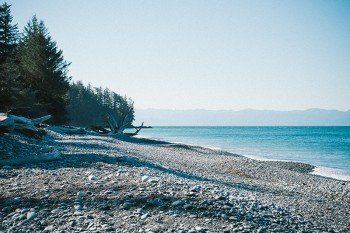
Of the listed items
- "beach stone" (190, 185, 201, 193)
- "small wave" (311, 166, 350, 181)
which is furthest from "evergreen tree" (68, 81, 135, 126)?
"beach stone" (190, 185, 201, 193)

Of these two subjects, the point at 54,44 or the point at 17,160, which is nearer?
the point at 17,160

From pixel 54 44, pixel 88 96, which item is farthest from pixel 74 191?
pixel 88 96

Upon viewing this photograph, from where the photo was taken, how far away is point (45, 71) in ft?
121

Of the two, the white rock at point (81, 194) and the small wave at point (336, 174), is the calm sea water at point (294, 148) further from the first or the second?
the white rock at point (81, 194)

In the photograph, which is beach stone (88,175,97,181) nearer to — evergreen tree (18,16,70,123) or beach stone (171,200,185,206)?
beach stone (171,200,185,206)

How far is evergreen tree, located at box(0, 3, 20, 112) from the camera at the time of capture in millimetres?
22984

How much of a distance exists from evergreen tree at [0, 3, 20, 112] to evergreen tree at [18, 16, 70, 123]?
2.29 m

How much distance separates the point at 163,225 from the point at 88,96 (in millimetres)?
106049

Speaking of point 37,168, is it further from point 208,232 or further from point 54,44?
point 54,44

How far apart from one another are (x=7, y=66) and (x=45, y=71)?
13193mm

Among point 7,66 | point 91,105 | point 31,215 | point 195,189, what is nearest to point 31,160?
point 31,215

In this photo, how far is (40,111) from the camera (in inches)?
1337

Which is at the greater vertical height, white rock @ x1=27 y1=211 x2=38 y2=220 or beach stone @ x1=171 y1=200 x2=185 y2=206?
beach stone @ x1=171 y1=200 x2=185 y2=206

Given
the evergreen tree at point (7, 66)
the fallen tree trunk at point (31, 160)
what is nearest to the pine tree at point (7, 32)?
the evergreen tree at point (7, 66)
